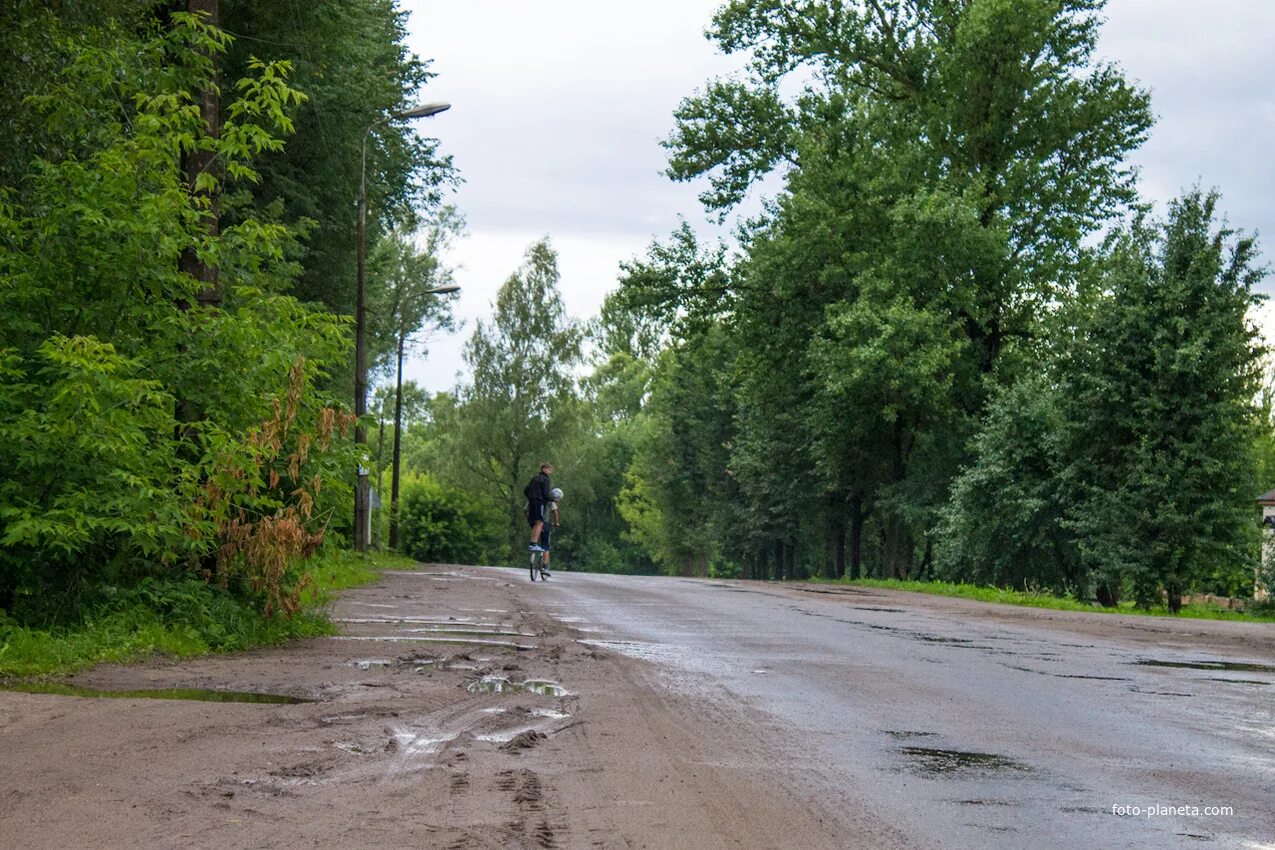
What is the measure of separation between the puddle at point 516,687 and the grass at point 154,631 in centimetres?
293

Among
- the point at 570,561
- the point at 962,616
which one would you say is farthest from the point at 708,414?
the point at 962,616

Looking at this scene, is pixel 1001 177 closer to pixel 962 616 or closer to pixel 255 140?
pixel 962 616

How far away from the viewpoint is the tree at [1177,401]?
28.9 metres

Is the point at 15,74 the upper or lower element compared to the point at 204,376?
upper

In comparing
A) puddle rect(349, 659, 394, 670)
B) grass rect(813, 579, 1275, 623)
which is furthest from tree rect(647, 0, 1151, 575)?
puddle rect(349, 659, 394, 670)

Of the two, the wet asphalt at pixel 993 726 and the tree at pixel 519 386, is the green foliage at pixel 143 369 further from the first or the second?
the tree at pixel 519 386

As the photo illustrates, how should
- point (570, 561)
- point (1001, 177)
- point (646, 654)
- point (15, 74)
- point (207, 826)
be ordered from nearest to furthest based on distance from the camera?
point (207, 826) → point (646, 654) → point (15, 74) → point (1001, 177) → point (570, 561)

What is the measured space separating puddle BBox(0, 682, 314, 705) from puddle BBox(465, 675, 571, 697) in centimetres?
127

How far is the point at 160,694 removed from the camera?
8.84m

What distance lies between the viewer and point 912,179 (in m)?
40.7

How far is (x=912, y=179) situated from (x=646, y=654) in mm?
31027

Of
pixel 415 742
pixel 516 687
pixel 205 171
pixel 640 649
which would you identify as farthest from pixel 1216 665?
pixel 205 171

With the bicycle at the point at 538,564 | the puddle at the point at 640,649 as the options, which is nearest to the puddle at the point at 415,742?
the puddle at the point at 640,649

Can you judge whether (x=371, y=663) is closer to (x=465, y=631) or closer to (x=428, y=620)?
(x=465, y=631)
